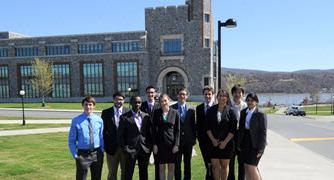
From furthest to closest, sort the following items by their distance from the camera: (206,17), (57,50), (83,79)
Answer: (57,50) → (83,79) → (206,17)

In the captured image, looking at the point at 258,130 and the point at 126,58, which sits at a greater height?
the point at 126,58

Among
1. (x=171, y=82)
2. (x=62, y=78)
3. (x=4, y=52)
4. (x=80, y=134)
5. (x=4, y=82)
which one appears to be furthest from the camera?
(x=4, y=82)

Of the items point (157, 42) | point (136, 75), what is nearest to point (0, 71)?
point (136, 75)

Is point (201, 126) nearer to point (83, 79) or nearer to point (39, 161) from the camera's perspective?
point (39, 161)

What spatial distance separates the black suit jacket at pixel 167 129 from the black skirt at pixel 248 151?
4.22 feet

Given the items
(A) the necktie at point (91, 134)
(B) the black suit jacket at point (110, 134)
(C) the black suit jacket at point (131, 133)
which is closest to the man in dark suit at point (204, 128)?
(C) the black suit jacket at point (131, 133)

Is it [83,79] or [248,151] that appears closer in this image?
[248,151]

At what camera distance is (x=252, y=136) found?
668 centimetres

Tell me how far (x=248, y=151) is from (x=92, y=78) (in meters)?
56.6

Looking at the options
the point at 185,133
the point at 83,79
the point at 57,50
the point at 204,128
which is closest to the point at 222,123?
the point at 204,128

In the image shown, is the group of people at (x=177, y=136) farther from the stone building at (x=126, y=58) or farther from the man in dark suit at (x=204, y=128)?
the stone building at (x=126, y=58)

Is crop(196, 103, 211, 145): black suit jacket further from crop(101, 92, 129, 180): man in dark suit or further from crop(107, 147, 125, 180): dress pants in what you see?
crop(107, 147, 125, 180): dress pants

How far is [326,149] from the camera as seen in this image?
13.7 meters

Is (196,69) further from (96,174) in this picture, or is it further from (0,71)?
(96,174)
